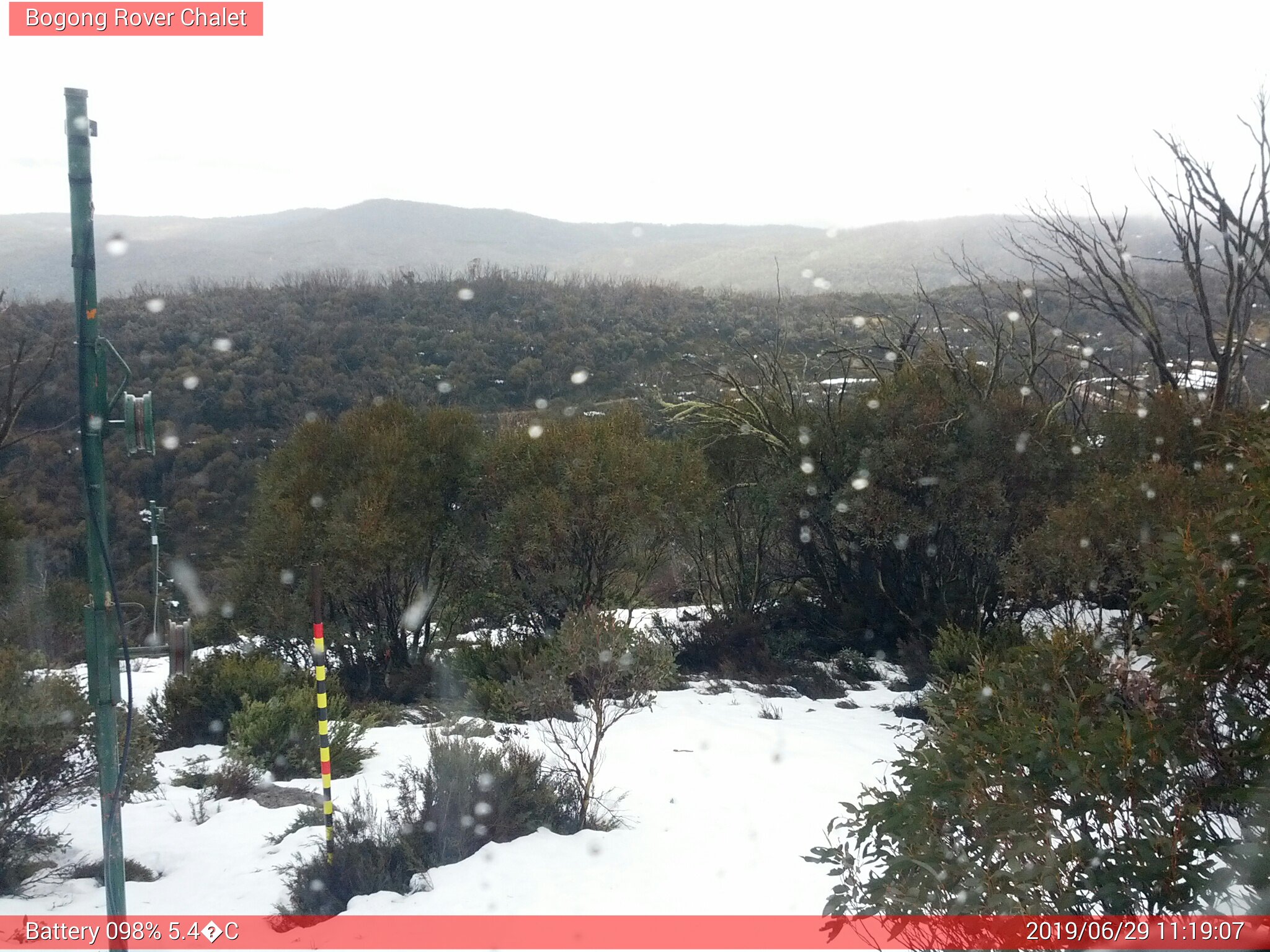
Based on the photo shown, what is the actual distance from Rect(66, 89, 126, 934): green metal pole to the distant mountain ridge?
71.2 metres

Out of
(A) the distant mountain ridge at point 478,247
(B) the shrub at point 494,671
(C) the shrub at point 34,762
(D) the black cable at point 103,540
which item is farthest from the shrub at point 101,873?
(A) the distant mountain ridge at point 478,247

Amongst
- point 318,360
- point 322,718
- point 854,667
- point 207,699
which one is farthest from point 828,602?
point 318,360

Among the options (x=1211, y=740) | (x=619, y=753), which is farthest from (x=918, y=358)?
(x=1211, y=740)

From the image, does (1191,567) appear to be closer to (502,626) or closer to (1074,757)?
(1074,757)

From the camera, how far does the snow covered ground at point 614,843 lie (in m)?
5.06

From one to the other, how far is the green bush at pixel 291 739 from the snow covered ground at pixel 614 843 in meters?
0.22

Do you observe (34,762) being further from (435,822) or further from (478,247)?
(478,247)

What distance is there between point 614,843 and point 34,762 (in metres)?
3.63

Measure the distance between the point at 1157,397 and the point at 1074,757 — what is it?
11.2 m

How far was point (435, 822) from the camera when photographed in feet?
18.7

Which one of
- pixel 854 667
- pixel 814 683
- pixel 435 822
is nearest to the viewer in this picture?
pixel 435 822

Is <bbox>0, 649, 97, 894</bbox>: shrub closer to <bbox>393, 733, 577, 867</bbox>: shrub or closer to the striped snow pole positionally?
the striped snow pole

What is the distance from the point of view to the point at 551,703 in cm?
667

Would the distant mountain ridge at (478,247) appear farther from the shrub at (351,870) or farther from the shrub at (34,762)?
the shrub at (34,762)
